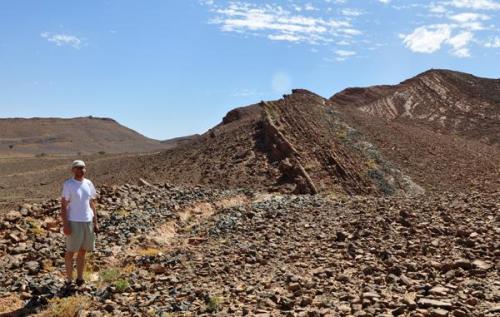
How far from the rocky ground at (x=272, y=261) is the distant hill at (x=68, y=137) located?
7071cm

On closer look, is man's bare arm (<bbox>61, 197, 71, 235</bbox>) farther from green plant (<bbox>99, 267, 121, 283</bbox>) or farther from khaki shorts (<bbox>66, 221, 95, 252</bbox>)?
green plant (<bbox>99, 267, 121, 283</bbox>)

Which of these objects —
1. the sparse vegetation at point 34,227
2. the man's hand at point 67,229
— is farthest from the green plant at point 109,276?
the sparse vegetation at point 34,227

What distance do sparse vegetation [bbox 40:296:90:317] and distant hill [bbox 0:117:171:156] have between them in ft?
244

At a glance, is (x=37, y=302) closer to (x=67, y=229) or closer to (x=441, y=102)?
(x=67, y=229)

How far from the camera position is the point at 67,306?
20.4 ft

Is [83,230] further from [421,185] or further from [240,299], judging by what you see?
[421,185]

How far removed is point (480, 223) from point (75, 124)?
10599 centimetres

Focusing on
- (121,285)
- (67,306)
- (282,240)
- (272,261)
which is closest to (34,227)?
(121,285)

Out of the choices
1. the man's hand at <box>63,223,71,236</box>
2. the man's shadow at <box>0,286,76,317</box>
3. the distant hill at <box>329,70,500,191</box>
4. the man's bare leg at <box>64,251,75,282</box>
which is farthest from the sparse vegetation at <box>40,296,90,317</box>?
the distant hill at <box>329,70,500,191</box>

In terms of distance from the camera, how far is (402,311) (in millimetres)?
5273

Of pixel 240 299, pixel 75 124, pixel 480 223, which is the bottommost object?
pixel 240 299

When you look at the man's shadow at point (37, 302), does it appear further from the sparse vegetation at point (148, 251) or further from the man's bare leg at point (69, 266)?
the sparse vegetation at point (148, 251)

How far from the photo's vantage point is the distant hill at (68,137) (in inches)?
3297

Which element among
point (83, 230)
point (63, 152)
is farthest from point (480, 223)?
point (63, 152)
